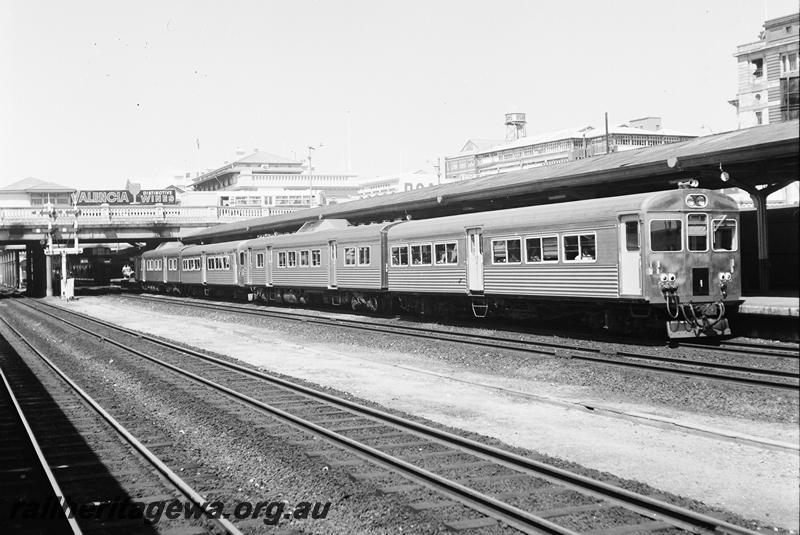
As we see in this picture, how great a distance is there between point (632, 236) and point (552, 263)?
9.28 ft

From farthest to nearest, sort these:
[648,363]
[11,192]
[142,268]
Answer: [11,192] < [142,268] < [648,363]

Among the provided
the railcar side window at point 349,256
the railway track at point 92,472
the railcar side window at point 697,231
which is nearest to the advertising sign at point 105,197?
the railcar side window at point 349,256

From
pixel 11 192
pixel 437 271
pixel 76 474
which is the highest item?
pixel 11 192

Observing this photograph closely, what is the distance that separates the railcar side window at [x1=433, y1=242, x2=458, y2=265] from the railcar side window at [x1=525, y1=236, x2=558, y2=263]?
138 inches

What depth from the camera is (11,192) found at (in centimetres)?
11369

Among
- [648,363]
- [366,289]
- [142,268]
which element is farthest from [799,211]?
[142,268]

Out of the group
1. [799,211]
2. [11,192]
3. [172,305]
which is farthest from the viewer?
[11,192]

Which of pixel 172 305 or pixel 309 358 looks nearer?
pixel 309 358

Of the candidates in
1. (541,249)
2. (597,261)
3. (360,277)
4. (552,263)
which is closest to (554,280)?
(552,263)

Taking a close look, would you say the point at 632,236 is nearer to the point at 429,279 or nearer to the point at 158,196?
the point at 429,279

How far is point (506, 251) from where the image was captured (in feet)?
69.1

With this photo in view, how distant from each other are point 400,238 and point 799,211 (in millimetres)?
23409

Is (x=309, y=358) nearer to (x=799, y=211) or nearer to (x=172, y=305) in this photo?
(x=799, y=211)

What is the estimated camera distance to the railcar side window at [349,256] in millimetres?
29528
